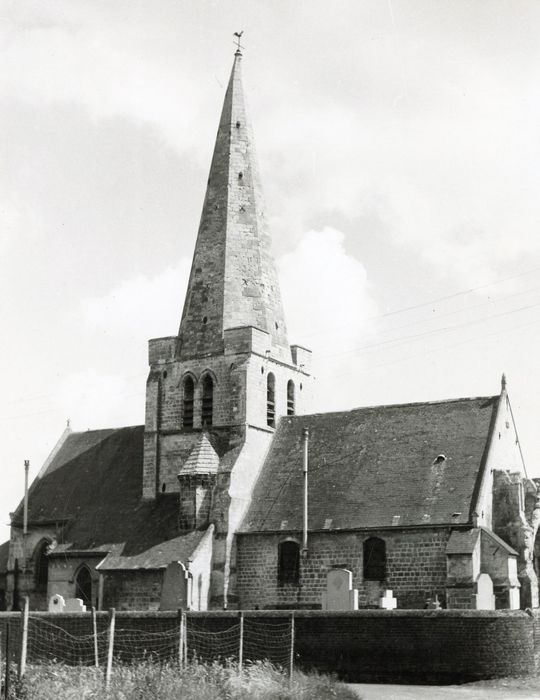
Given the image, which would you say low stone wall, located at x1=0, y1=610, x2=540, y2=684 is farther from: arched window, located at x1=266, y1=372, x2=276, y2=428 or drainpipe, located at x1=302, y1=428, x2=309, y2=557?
arched window, located at x1=266, y1=372, x2=276, y2=428

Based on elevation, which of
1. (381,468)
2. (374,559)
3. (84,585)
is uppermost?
(381,468)

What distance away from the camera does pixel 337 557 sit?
116 feet

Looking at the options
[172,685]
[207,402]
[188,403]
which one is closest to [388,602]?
[172,685]

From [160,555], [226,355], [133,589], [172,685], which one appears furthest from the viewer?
[226,355]

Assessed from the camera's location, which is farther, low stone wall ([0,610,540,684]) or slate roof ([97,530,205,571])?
slate roof ([97,530,205,571])

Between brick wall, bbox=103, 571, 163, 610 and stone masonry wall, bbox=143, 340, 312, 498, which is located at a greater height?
stone masonry wall, bbox=143, 340, 312, 498

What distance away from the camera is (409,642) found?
26.9 meters

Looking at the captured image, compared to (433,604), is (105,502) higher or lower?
higher

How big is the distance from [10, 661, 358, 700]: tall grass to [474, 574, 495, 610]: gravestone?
1111cm

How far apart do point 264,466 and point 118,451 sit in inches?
357

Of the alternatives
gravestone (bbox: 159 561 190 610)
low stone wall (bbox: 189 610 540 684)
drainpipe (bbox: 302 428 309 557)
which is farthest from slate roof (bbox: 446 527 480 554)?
gravestone (bbox: 159 561 190 610)

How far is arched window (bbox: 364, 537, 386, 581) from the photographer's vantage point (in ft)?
113

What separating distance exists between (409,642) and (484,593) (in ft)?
20.1

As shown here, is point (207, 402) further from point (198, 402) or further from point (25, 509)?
point (25, 509)
